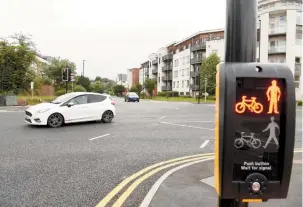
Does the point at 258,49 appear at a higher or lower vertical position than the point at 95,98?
higher

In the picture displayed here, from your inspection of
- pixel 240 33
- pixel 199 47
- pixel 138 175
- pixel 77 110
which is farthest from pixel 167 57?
pixel 240 33

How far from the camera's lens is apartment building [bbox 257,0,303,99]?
42.5m

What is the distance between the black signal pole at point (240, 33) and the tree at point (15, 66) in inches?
1237

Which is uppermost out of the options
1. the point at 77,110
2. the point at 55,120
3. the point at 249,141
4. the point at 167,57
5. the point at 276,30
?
the point at 167,57

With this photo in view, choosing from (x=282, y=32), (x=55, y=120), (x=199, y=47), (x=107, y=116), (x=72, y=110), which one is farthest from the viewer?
(x=199, y=47)

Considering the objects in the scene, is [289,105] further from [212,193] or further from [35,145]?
[35,145]

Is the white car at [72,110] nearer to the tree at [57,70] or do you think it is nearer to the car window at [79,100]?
the car window at [79,100]

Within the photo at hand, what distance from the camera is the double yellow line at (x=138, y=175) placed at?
4.04 metres

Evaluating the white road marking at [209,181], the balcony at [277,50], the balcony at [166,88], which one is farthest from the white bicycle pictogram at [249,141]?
the balcony at [166,88]

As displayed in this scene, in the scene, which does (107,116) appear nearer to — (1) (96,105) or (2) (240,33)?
(1) (96,105)

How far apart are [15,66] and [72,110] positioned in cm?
2010

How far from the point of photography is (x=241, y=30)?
1493mm

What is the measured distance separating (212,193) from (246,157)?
3.22 metres

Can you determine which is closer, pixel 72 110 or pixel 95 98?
pixel 72 110
